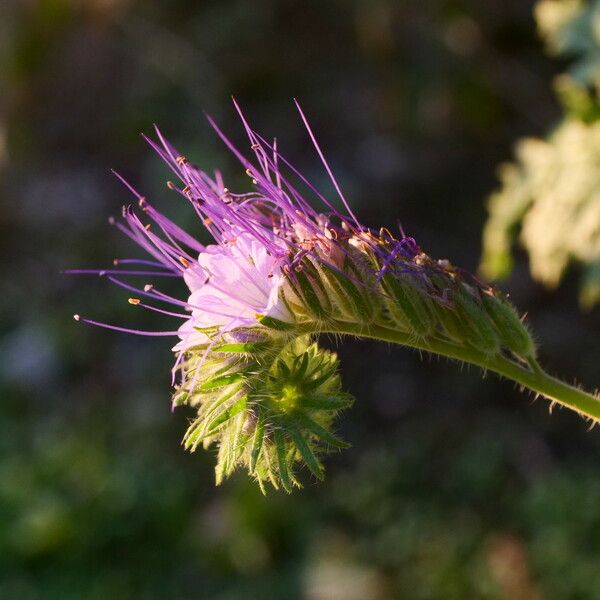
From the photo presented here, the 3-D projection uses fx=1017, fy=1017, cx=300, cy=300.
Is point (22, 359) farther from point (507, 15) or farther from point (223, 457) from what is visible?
point (223, 457)

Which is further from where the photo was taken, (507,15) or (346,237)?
(507,15)

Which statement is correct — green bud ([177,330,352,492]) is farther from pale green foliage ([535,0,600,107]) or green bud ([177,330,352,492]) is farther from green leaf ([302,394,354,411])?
pale green foliage ([535,0,600,107])

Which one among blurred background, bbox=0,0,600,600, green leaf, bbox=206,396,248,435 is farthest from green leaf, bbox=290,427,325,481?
blurred background, bbox=0,0,600,600

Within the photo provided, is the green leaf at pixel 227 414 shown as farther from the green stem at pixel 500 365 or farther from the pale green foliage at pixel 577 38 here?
the pale green foliage at pixel 577 38

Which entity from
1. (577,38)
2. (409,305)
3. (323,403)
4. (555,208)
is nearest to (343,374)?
(577,38)

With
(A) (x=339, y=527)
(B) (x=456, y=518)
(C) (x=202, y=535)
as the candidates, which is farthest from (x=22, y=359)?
(B) (x=456, y=518)

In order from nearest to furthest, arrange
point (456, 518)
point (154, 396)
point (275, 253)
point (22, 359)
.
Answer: point (275, 253) → point (456, 518) → point (154, 396) → point (22, 359)

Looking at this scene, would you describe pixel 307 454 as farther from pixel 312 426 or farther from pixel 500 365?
pixel 500 365
